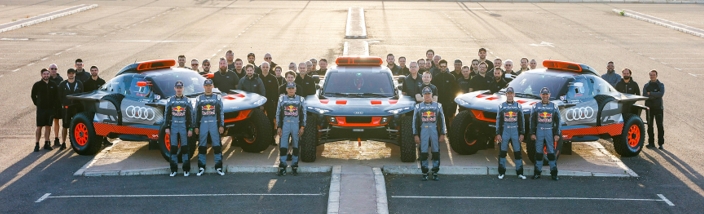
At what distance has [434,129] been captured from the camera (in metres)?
13.7

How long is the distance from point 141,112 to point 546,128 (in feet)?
22.2

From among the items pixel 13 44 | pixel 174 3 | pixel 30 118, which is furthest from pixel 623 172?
pixel 174 3

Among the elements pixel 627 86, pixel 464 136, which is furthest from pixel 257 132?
pixel 627 86

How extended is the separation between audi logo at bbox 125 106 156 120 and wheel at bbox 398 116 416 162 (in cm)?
424

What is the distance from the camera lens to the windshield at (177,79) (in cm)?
1559

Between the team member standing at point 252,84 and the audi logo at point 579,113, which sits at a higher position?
the team member standing at point 252,84

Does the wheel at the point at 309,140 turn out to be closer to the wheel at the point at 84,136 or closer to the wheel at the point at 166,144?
the wheel at the point at 166,144

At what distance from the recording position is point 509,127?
45.3 ft

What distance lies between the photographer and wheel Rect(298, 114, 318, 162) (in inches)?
575

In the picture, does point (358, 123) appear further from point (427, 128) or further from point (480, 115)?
point (480, 115)

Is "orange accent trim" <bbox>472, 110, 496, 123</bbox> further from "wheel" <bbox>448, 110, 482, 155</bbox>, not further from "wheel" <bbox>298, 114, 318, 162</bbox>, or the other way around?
"wheel" <bbox>298, 114, 318, 162</bbox>

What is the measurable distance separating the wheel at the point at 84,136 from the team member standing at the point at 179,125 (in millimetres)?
2223

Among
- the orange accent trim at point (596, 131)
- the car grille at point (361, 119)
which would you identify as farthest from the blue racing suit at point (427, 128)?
the orange accent trim at point (596, 131)

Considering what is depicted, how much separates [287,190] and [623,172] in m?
5.45
